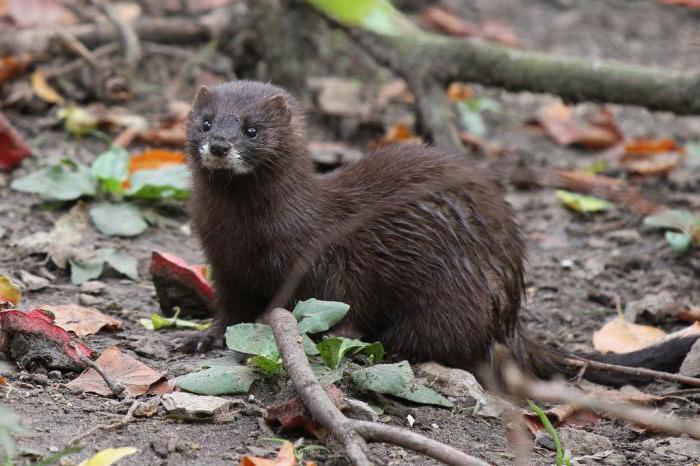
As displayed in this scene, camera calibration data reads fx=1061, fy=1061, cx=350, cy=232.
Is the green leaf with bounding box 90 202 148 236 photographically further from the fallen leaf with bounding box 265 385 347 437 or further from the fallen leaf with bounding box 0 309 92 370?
the fallen leaf with bounding box 265 385 347 437

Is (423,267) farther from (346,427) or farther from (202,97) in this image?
(346,427)

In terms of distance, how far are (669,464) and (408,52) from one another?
411cm

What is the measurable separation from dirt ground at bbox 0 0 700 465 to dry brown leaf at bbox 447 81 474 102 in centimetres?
19

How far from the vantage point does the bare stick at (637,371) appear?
455 cm

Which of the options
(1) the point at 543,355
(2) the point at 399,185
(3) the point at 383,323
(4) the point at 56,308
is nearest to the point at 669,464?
(1) the point at 543,355

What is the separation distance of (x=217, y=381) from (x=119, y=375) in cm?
37

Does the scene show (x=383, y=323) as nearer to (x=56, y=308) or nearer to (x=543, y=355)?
(x=543, y=355)

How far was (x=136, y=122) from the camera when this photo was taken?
7.28 meters

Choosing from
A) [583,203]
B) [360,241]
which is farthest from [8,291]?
[583,203]

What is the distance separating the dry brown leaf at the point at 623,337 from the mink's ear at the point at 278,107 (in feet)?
6.27

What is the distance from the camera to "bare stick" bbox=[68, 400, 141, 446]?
3281 millimetres

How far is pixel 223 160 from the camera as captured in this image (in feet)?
14.5

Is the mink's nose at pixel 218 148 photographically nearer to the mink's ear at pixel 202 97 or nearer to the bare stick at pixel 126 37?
the mink's ear at pixel 202 97

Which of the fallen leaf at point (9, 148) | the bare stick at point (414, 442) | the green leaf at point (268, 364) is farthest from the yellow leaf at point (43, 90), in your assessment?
the bare stick at point (414, 442)
